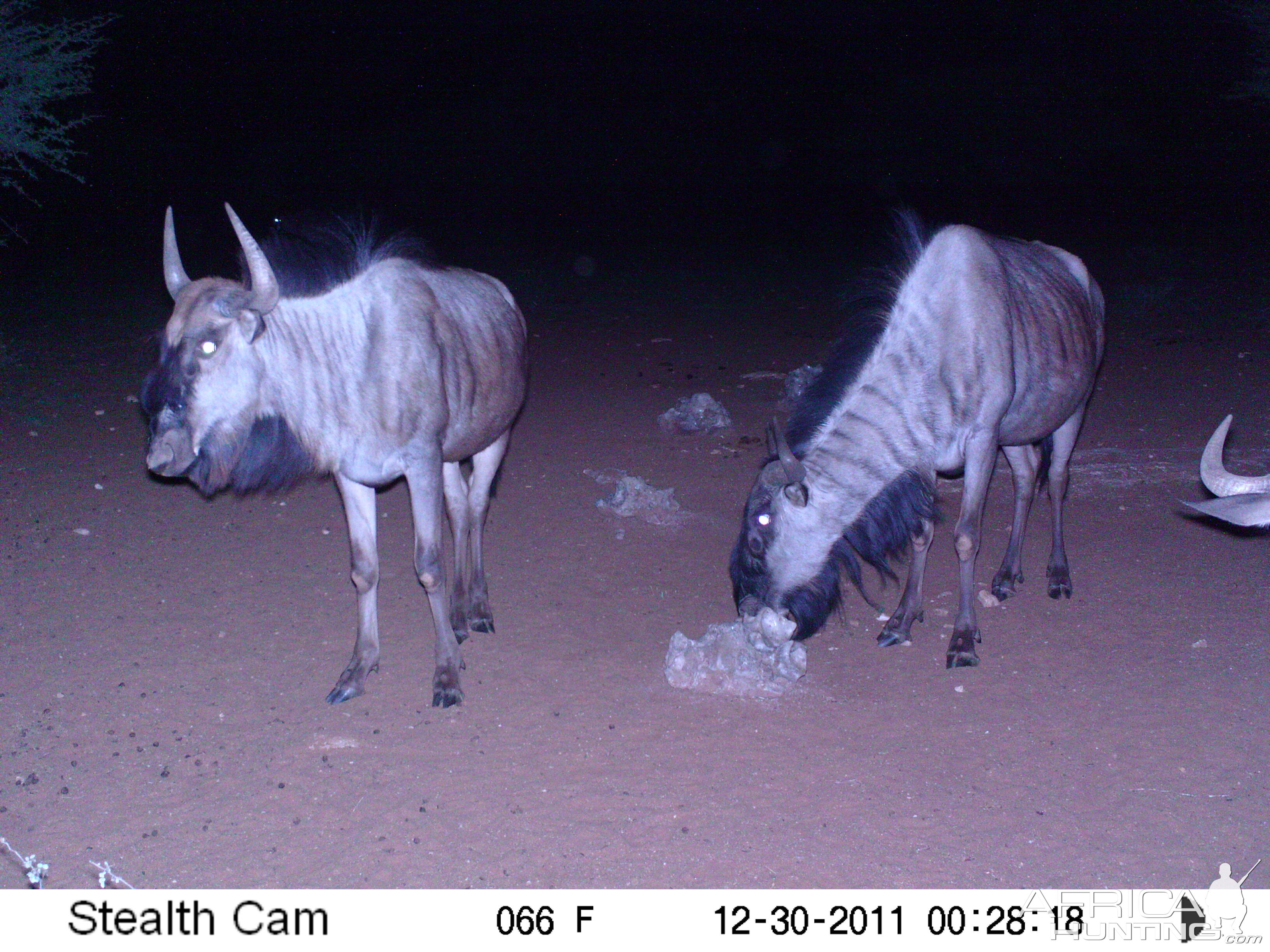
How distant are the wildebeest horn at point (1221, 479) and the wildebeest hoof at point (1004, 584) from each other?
9.47 ft

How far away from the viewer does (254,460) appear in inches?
171

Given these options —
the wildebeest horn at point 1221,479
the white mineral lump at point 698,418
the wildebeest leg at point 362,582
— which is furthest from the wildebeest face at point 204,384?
the white mineral lump at point 698,418

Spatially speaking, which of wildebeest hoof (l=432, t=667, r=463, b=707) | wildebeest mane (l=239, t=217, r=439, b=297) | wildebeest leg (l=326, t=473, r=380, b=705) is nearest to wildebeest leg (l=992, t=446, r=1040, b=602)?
wildebeest hoof (l=432, t=667, r=463, b=707)

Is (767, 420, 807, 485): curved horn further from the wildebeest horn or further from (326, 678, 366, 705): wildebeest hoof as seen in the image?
(326, 678, 366, 705): wildebeest hoof

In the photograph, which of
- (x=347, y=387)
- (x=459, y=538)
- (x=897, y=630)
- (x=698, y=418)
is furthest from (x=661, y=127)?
(x=347, y=387)

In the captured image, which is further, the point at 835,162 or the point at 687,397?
the point at 835,162

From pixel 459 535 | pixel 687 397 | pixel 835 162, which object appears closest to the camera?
pixel 459 535

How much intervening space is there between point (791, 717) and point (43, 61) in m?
9.99

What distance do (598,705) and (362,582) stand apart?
1248 mm

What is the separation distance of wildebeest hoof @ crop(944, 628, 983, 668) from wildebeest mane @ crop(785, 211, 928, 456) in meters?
1.24

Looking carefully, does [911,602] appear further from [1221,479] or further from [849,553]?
[1221,479]

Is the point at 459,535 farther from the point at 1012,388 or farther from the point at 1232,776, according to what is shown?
the point at 1232,776

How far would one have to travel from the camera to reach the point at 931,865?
143 inches

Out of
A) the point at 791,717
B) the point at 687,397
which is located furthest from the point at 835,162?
the point at 791,717
